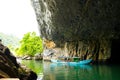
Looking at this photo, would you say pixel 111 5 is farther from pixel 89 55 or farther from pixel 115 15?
pixel 89 55

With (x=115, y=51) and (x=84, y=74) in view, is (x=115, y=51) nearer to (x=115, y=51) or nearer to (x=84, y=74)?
(x=115, y=51)

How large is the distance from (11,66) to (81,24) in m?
24.4

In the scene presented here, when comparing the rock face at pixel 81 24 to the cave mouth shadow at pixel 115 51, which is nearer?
the rock face at pixel 81 24

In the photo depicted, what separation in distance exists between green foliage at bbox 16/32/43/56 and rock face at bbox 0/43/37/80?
41025 mm

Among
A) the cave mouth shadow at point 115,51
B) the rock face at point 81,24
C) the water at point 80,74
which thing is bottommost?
the water at point 80,74

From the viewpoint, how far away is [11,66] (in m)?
9.99

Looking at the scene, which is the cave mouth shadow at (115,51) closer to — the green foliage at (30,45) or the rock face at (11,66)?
the green foliage at (30,45)

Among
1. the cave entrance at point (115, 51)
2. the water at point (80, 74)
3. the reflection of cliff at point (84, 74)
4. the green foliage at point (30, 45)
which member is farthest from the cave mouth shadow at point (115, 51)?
the green foliage at point (30, 45)

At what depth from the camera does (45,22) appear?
38438mm

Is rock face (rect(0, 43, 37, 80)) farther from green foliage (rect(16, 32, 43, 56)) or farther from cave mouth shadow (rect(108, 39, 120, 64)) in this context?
green foliage (rect(16, 32, 43, 56))

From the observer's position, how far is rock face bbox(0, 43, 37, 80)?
880cm

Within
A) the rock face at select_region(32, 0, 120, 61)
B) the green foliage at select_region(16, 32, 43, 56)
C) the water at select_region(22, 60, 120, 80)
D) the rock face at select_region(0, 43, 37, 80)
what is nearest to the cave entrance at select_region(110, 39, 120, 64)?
the rock face at select_region(32, 0, 120, 61)

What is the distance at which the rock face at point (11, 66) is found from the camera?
880cm

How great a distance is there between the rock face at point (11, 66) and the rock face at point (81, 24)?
19731mm
